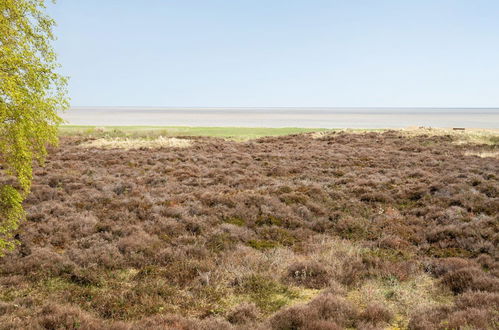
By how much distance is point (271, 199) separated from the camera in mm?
16219

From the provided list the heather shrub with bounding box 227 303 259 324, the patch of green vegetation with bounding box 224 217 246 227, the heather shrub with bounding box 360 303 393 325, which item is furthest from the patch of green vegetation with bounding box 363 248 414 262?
the patch of green vegetation with bounding box 224 217 246 227

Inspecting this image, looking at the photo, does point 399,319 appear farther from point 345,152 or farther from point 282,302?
point 345,152

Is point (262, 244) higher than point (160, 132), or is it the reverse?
point (160, 132)

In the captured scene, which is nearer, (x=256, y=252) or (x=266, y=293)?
(x=266, y=293)

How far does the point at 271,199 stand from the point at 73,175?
12.2 metres

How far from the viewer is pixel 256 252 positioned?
36.1ft

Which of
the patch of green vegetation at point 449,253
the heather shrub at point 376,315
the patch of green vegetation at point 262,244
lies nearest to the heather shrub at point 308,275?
the heather shrub at point 376,315

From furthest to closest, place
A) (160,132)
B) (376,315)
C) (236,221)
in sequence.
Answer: (160,132) < (236,221) < (376,315)

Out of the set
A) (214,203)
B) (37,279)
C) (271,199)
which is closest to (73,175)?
(214,203)

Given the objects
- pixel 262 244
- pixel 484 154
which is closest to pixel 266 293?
pixel 262 244

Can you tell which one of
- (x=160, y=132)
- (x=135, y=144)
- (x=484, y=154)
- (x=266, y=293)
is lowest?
(x=266, y=293)

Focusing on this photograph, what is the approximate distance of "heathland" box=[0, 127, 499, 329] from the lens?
7.42 meters

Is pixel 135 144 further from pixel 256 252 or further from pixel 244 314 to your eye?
pixel 244 314

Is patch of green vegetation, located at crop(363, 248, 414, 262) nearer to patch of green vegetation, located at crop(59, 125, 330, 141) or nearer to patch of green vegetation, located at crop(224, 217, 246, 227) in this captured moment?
patch of green vegetation, located at crop(224, 217, 246, 227)
